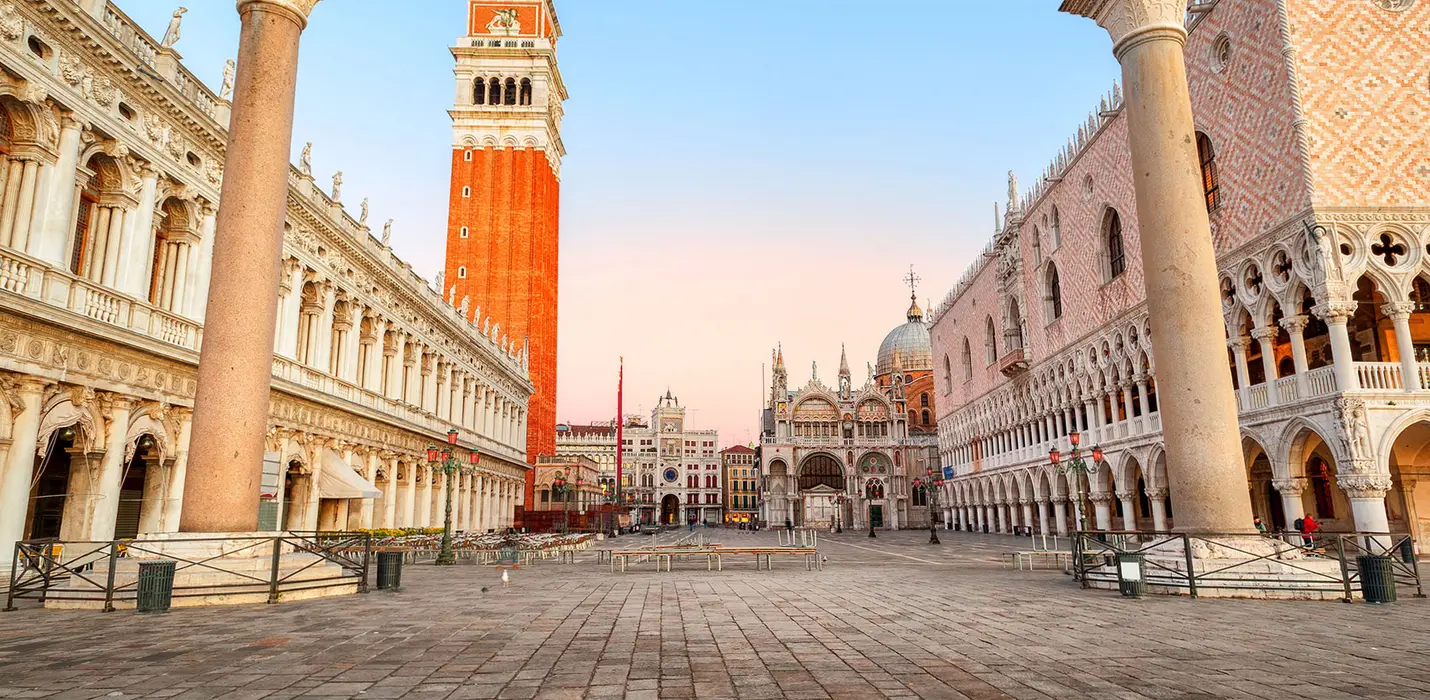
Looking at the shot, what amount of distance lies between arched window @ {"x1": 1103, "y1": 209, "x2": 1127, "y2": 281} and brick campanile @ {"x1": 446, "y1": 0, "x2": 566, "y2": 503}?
129ft

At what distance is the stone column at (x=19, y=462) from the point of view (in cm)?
1367

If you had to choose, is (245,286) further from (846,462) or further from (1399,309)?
(846,462)

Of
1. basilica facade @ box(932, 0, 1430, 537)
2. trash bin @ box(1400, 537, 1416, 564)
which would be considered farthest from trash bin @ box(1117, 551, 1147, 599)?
trash bin @ box(1400, 537, 1416, 564)

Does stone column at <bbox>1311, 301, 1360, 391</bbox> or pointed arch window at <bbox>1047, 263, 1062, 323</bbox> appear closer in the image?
stone column at <bbox>1311, 301, 1360, 391</bbox>

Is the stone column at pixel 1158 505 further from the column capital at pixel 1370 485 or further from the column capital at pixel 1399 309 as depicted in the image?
the column capital at pixel 1399 309

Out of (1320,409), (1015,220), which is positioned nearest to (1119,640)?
(1320,409)

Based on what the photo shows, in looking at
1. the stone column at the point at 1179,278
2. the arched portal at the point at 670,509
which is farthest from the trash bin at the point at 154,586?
the arched portal at the point at 670,509

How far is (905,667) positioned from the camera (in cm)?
637

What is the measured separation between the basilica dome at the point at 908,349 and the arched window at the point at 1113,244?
200 feet

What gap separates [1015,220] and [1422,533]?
2557 centimetres

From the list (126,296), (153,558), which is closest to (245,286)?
(153,558)

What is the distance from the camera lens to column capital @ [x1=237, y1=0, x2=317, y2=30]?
1180 centimetres

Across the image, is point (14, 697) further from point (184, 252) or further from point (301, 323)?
point (301, 323)

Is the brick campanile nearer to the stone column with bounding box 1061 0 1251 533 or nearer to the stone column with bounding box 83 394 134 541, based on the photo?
the stone column with bounding box 83 394 134 541
